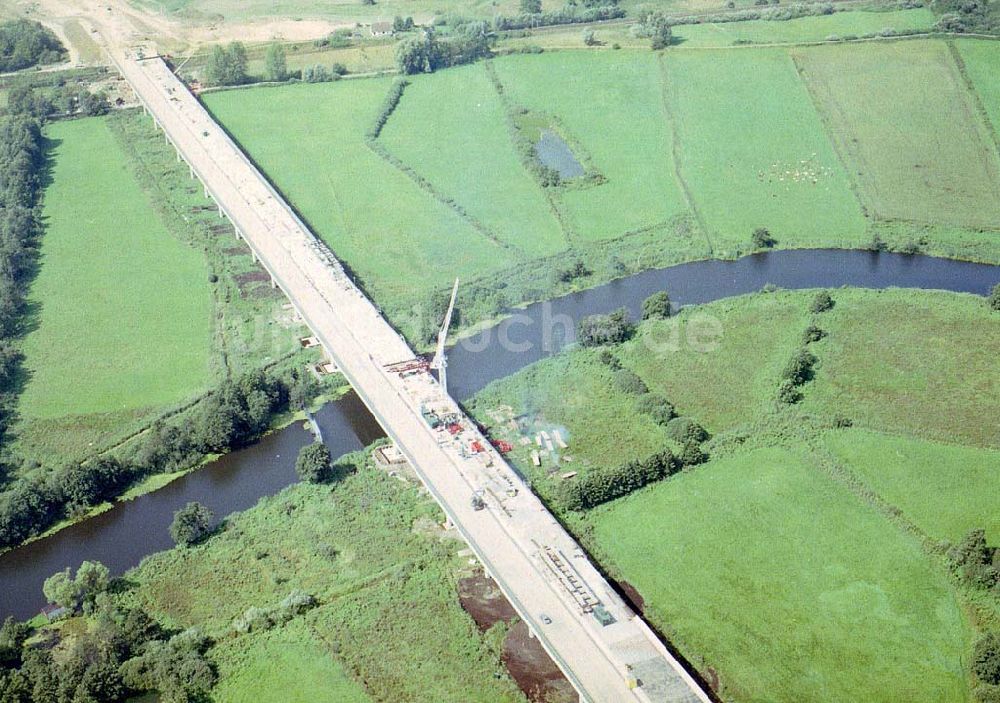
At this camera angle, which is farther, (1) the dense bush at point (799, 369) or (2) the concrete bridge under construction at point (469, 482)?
(1) the dense bush at point (799, 369)

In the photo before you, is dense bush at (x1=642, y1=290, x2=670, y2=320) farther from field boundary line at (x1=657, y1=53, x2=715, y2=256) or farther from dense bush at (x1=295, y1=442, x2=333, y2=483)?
dense bush at (x1=295, y1=442, x2=333, y2=483)

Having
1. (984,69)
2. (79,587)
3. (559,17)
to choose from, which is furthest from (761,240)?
(79,587)

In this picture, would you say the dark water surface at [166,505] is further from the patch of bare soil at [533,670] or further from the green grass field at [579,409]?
the patch of bare soil at [533,670]

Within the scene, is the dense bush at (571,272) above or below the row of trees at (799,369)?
above

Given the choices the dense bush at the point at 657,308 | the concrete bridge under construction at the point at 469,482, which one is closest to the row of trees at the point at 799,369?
the dense bush at the point at 657,308

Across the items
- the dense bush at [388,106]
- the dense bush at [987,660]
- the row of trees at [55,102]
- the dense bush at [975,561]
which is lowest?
the dense bush at [987,660]

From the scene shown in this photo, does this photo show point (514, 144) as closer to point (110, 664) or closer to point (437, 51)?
point (437, 51)

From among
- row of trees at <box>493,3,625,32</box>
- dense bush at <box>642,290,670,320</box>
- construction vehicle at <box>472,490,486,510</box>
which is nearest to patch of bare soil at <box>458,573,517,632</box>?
construction vehicle at <box>472,490,486,510</box>
